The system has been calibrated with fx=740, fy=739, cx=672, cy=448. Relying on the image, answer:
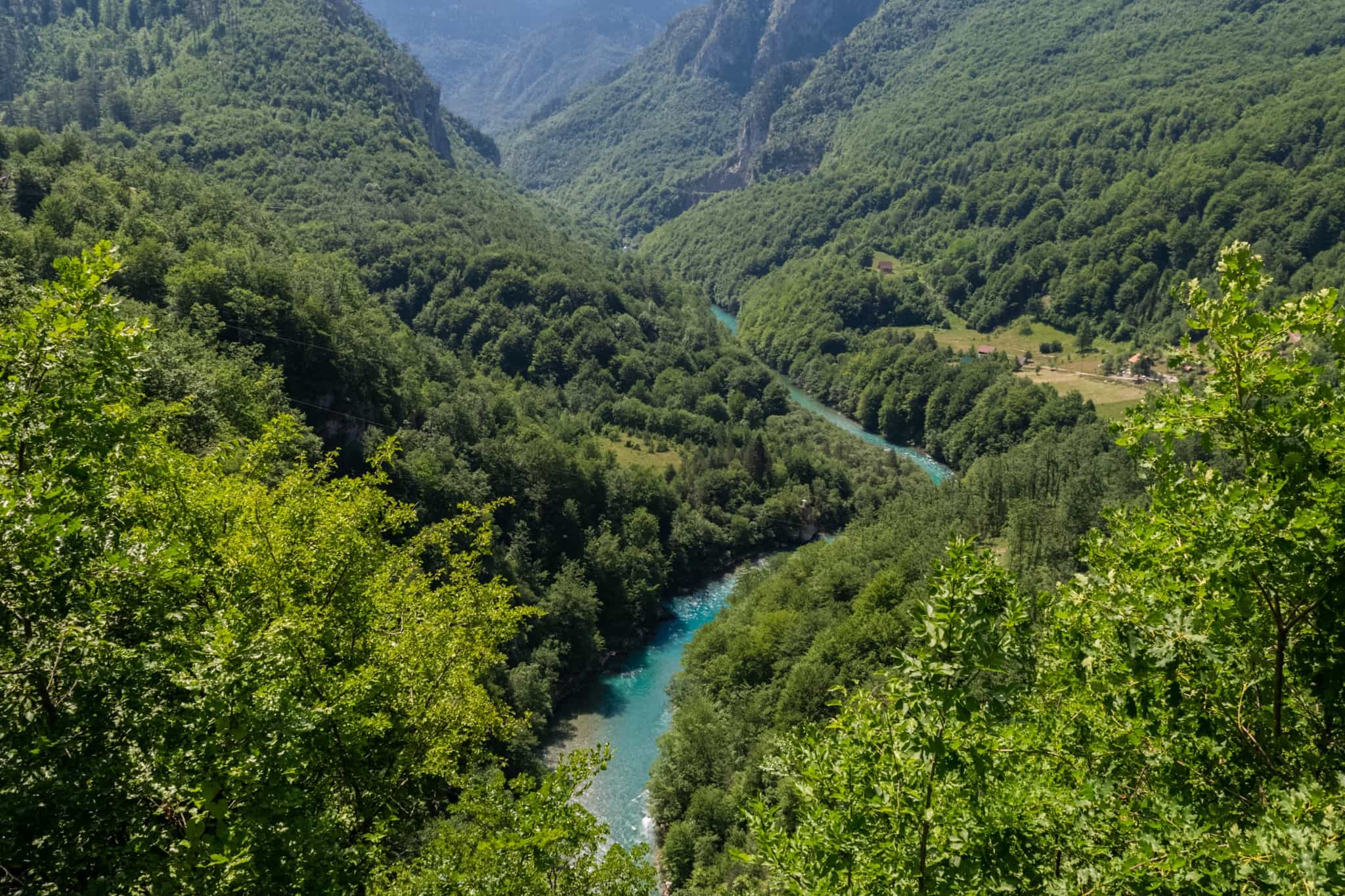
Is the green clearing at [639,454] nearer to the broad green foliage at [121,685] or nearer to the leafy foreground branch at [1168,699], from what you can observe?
the broad green foliage at [121,685]

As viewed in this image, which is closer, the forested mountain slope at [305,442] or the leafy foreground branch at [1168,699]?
the leafy foreground branch at [1168,699]

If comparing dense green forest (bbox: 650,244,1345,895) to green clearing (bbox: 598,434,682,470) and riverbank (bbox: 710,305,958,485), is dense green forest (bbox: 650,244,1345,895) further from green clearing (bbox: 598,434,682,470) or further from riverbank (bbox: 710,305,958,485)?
riverbank (bbox: 710,305,958,485)

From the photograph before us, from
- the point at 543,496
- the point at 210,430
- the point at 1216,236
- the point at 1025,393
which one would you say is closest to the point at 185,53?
the point at 543,496

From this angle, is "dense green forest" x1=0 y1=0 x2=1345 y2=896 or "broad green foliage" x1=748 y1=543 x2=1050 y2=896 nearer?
"broad green foliage" x1=748 y1=543 x2=1050 y2=896

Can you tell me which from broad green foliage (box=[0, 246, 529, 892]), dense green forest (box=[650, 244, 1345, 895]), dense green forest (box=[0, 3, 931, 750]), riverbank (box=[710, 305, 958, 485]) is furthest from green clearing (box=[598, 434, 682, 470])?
dense green forest (box=[650, 244, 1345, 895])

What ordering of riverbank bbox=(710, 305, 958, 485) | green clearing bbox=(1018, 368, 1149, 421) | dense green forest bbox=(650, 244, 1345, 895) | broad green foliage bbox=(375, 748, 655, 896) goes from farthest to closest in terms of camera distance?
riverbank bbox=(710, 305, 958, 485) < green clearing bbox=(1018, 368, 1149, 421) < broad green foliage bbox=(375, 748, 655, 896) < dense green forest bbox=(650, 244, 1345, 895)

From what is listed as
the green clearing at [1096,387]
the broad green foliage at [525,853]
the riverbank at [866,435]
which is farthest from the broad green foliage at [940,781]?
the green clearing at [1096,387]
